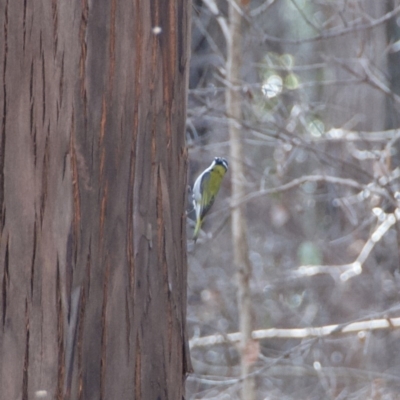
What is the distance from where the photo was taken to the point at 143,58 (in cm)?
177

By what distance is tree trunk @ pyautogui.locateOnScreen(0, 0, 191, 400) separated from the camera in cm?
163

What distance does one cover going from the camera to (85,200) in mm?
1675

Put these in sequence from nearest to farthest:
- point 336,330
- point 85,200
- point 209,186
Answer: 1. point 85,200
2. point 209,186
3. point 336,330

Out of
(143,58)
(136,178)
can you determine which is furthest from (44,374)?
(143,58)

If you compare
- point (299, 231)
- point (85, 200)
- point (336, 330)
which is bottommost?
point (336, 330)

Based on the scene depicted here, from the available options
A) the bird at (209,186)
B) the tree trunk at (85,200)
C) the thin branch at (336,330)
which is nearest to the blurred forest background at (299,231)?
the thin branch at (336,330)

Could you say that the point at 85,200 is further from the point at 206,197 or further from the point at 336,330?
the point at 336,330

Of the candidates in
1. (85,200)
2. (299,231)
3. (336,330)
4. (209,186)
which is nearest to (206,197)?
(209,186)

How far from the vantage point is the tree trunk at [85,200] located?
1.63 metres

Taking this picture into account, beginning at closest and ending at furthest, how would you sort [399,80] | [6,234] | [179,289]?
1. [6,234]
2. [179,289]
3. [399,80]

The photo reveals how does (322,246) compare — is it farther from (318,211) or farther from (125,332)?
(125,332)

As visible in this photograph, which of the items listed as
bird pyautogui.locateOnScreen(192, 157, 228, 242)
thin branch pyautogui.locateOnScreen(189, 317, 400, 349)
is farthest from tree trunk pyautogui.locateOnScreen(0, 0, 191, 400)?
thin branch pyautogui.locateOnScreen(189, 317, 400, 349)

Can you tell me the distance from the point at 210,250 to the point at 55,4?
24.1ft

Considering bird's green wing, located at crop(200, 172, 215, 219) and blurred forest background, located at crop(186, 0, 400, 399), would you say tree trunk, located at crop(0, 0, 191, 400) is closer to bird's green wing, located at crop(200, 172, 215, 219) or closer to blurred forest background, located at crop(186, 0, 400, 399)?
bird's green wing, located at crop(200, 172, 215, 219)
